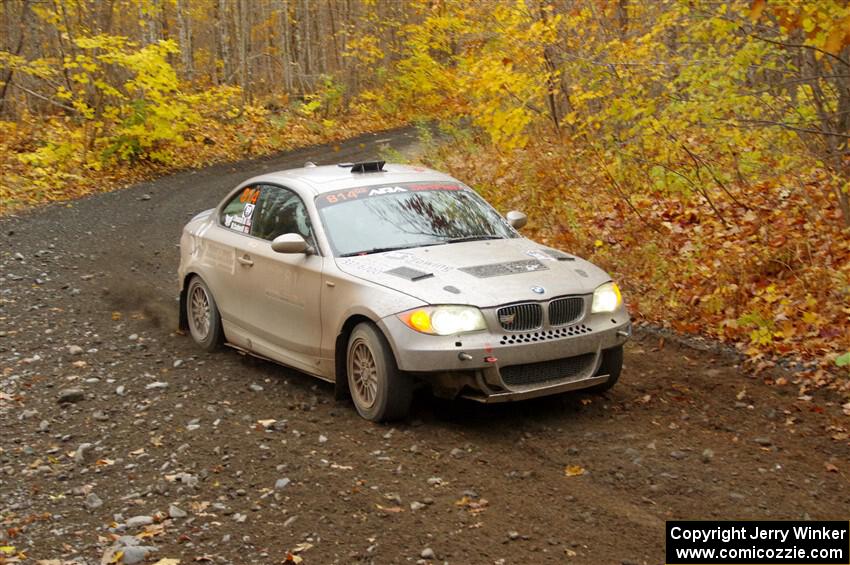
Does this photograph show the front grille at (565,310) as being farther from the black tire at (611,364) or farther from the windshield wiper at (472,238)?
the windshield wiper at (472,238)

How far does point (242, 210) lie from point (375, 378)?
9.49 ft

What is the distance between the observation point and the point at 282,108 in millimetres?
31438

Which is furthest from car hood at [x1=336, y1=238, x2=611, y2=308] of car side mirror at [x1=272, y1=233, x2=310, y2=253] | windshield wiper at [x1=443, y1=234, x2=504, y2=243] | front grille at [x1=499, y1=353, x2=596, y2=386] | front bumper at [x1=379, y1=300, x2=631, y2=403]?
front grille at [x1=499, y1=353, x2=596, y2=386]

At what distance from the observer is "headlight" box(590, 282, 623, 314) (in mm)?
7051

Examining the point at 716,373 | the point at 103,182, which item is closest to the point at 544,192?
the point at 716,373

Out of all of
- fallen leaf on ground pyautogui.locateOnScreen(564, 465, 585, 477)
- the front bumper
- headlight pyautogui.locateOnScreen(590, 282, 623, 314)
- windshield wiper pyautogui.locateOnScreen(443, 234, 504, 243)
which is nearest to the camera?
fallen leaf on ground pyautogui.locateOnScreen(564, 465, 585, 477)

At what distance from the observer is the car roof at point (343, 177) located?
8.31 meters

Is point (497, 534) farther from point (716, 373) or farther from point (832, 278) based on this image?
point (832, 278)

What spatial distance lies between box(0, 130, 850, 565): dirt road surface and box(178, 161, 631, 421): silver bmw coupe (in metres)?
0.35

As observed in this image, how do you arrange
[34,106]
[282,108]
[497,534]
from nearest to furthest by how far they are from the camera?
[497,534] → [34,106] → [282,108]

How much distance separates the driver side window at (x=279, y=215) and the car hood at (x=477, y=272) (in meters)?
0.76

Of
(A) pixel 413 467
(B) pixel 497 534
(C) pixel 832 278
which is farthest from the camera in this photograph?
(C) pixel 832 278

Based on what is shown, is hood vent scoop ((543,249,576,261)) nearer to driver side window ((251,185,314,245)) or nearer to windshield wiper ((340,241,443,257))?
windshield wiper ((340,241,443,257))

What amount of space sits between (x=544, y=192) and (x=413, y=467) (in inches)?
337
